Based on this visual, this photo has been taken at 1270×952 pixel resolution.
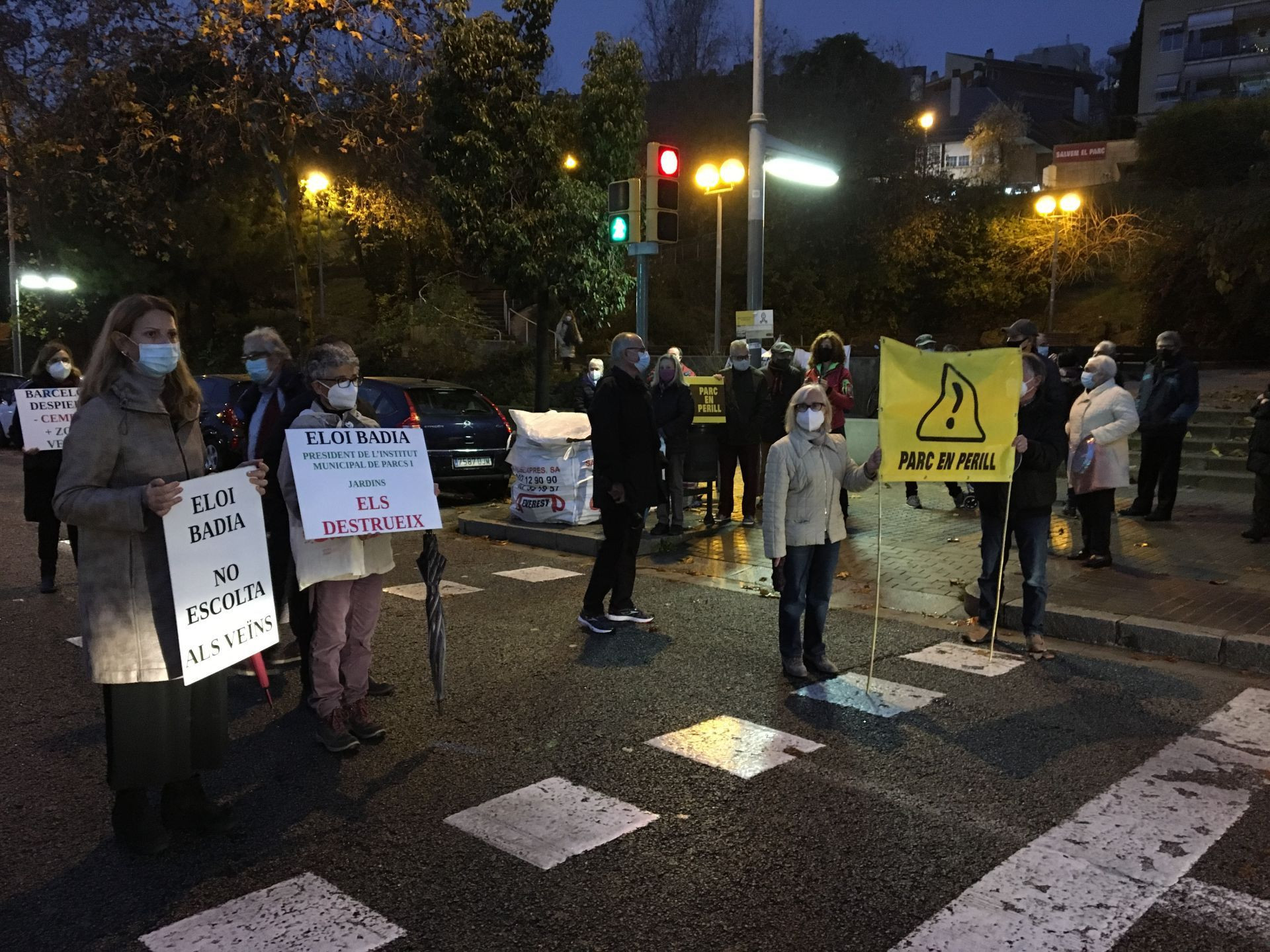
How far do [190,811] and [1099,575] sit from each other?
6932mm

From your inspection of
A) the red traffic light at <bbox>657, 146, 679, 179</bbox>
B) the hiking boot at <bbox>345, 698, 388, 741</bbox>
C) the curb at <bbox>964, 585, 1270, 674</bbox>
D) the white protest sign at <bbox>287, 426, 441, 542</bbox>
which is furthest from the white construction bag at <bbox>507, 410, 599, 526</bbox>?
the hiking boot at <bbox>345, 698, 388, 741</bbox>

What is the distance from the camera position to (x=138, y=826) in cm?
357

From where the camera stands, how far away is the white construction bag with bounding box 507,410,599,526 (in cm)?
1048

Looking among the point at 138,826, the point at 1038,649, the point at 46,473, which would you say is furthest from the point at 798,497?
the point at 46,473

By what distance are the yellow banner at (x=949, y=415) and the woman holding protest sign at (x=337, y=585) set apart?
279 cm

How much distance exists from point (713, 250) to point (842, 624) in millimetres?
28452

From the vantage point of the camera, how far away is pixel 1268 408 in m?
8.91

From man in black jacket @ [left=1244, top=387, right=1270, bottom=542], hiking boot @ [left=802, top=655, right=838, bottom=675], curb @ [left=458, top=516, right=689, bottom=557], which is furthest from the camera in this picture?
curb @ [left=458, top=516, right=689, bottom=557]

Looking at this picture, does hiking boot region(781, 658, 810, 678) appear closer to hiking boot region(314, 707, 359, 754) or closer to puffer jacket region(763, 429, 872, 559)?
puffer jacket region(763, 429, 872, 559)

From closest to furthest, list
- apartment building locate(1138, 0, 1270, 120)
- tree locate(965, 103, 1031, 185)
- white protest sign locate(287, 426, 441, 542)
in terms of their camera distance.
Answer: white protest sign locate(287, 426, 441, 542)
tree locate(965, 103, 1031, 185)
apartment building locate(1138, 0, 1270, 120)

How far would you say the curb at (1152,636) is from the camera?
19.8 ft

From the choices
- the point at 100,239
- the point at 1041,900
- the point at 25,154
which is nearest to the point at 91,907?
the point at 1041,900

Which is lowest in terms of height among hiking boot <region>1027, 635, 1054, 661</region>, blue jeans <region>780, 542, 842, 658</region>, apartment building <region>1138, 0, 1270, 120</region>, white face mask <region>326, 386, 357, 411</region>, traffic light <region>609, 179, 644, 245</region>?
hiking boot <region>1027, 635, 1054, 661</region>

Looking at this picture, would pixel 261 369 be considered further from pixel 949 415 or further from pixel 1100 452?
pixel 1100 452
